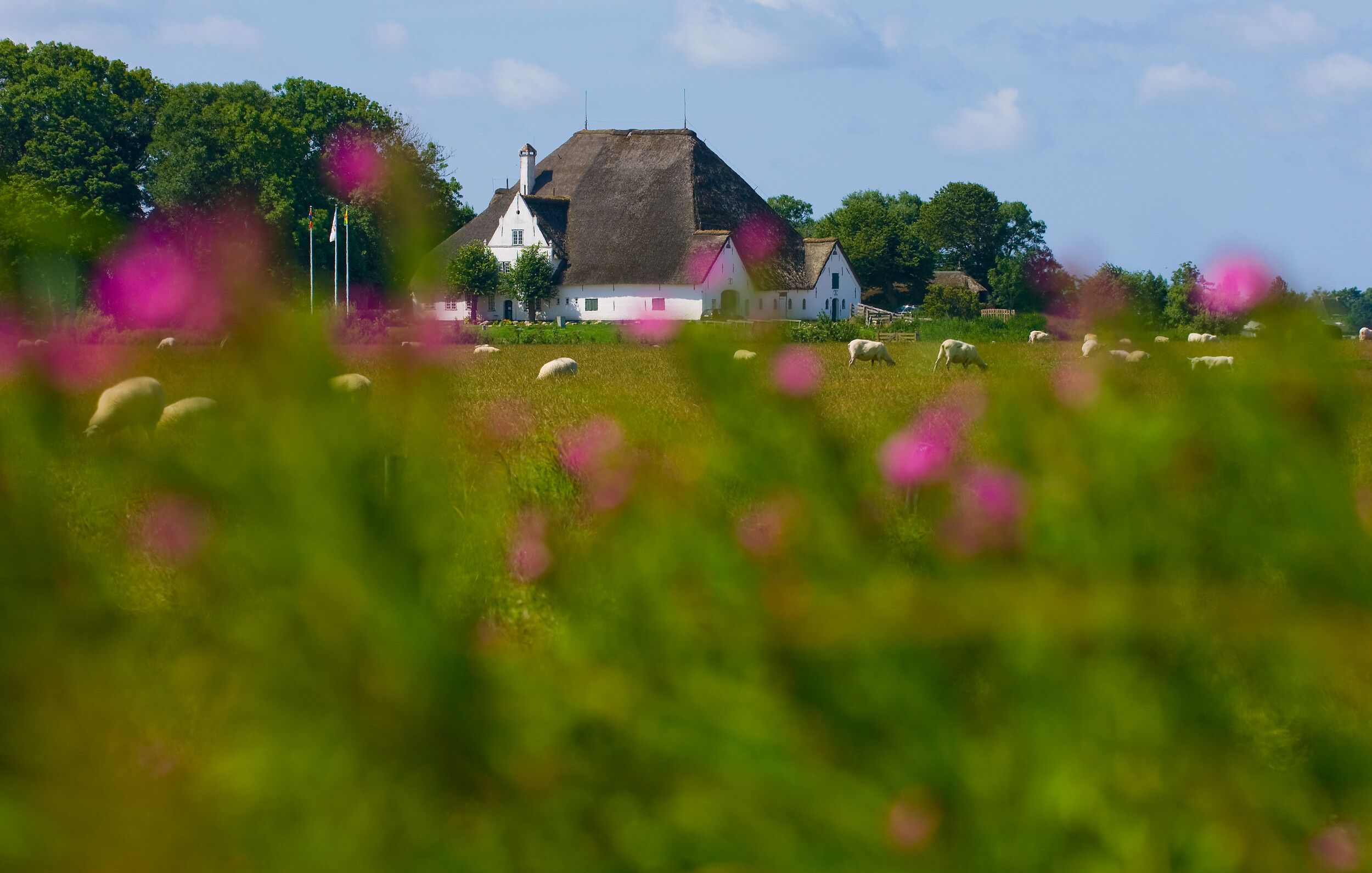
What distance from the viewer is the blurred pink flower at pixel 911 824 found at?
616 mm

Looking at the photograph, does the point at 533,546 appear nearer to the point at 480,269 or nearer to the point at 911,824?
the point at 911,824

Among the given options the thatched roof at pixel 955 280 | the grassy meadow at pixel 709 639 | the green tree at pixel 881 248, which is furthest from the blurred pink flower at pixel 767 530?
the thatched roof at pixel 955 280

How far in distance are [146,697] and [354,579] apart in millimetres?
247

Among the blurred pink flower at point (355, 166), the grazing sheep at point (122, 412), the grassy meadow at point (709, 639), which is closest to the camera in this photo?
the grassy meadow at point (709, 639)

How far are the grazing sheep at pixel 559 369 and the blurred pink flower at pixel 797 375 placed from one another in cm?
1807

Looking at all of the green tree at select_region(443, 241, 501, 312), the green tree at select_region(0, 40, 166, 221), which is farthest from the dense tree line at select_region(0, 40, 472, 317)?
the green tree at select_region(443, 241, 501, 312)

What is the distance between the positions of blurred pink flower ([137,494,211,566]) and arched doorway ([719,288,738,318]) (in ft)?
1.18

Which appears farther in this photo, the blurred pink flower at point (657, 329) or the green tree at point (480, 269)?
the green tree at point (480, 269)

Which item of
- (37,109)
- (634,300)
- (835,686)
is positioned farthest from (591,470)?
(37,109)

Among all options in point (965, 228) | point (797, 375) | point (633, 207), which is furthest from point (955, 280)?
point (797, 375)

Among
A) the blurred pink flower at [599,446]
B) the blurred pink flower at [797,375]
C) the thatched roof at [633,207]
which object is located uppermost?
the thatched roof at [633,207]

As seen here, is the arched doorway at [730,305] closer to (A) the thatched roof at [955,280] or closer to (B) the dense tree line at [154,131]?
(B) the dense tree line at [154,131]

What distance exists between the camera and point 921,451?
894mm

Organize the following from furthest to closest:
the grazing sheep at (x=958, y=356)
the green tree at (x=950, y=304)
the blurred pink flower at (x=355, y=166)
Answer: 1. the green tree at (x=950, y=304)
2. the grazing sheep at (x=958, y=356)
3. the blurred pink flower at (x=355, y=166)
